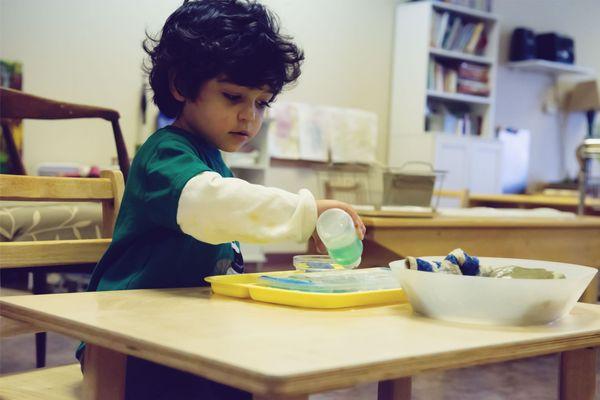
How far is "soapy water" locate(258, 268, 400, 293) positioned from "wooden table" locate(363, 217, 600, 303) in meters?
1.17

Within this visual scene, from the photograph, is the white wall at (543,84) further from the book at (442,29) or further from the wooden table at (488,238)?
the wooden table at (488,238)

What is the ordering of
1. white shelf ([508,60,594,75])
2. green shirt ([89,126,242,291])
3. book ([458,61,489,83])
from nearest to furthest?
green shirt ([89,126,242,291]), book ([458,61,489,83]), white shelf ([508,60,594,75])

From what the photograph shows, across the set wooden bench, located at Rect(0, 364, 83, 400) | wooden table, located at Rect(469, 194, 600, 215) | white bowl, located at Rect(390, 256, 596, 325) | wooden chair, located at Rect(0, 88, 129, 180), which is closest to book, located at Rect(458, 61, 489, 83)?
wooden table, located at Rect(469, 194, 600, 215)

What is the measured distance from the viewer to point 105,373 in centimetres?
77

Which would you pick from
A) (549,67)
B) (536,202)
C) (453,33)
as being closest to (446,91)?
(453,33)

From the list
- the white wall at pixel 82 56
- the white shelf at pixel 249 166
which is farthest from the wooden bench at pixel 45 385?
the white shelf at pixel 249 166

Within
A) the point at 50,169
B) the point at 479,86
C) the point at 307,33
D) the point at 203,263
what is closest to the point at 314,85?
the point at 307,33

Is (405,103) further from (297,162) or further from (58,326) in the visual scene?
(58,326)

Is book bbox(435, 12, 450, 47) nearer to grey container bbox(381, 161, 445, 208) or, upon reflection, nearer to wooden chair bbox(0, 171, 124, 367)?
grey container bbox(381, 161, 445, 208)

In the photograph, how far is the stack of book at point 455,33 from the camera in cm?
615

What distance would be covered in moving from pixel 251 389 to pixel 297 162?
5.40m

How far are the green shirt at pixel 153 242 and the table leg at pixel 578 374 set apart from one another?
0.48 m

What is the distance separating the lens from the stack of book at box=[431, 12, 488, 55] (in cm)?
615

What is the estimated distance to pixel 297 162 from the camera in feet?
19.4
